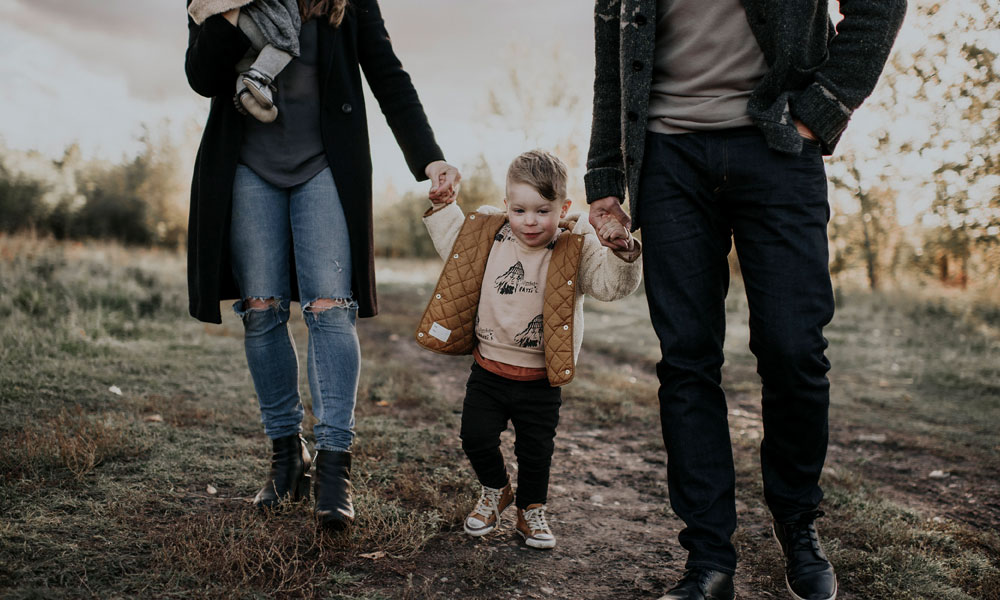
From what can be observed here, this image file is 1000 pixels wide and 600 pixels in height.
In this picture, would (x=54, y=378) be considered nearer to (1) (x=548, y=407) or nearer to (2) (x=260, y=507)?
(2) (x=260, y=507)

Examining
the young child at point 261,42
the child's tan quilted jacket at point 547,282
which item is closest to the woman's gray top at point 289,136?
the young child at point 261,42

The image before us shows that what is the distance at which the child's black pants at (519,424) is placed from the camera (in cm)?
269

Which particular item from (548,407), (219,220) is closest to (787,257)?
(548,407)

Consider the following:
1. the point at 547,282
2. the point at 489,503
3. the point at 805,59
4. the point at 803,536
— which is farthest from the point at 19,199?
the point at 803,536

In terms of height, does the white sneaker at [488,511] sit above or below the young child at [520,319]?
below

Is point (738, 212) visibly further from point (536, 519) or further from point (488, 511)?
point (488, 511)

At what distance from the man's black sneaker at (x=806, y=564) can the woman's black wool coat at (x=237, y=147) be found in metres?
1.79

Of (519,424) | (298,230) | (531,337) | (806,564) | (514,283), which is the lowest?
(806,564)

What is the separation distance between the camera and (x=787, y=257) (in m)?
2.04

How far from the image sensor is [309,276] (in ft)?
8.48

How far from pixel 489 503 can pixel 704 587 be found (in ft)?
3.37

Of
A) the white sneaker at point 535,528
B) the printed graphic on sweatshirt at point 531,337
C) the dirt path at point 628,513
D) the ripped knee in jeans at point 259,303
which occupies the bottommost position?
the dirt path at point 628,513

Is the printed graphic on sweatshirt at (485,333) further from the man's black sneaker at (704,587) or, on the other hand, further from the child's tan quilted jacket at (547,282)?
the man's black sneaker at (704,587)

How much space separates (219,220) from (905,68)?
40.3ft
